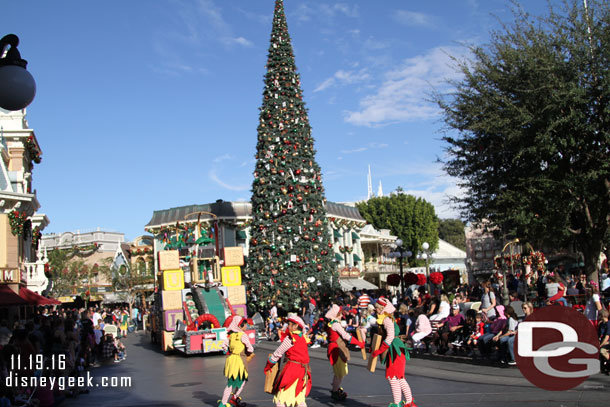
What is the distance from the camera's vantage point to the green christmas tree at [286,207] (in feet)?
92.0

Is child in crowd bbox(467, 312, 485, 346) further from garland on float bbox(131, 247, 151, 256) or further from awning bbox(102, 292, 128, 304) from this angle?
garland on float bbox(131, 247, 151, 256)

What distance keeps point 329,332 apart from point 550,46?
1152 cm

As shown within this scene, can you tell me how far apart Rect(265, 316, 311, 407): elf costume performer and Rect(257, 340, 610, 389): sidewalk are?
13.6 feet

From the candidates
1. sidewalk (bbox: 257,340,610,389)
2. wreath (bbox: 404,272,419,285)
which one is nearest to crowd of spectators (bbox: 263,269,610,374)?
sidewalk (bbox: 257,340,610,389)

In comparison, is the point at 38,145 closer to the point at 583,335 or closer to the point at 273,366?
the point at 273,366

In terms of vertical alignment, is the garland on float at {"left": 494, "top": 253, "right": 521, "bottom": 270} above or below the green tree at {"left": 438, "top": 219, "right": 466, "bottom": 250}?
below

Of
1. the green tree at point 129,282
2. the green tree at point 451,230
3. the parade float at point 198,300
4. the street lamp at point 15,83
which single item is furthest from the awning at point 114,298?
the green tree at point 451,230

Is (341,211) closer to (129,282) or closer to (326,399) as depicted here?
(129,282)

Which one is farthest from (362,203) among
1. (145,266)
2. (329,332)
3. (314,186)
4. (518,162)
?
(329,332)

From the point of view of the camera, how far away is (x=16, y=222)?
83.4 ft

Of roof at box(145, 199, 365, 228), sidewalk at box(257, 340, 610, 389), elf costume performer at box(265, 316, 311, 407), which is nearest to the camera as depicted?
elf costume performer at box(265, 316, 311, 407)

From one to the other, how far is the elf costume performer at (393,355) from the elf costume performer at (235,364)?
2077mm

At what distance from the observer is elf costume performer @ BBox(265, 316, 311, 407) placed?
28.1 feet

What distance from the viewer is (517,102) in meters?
18.0
